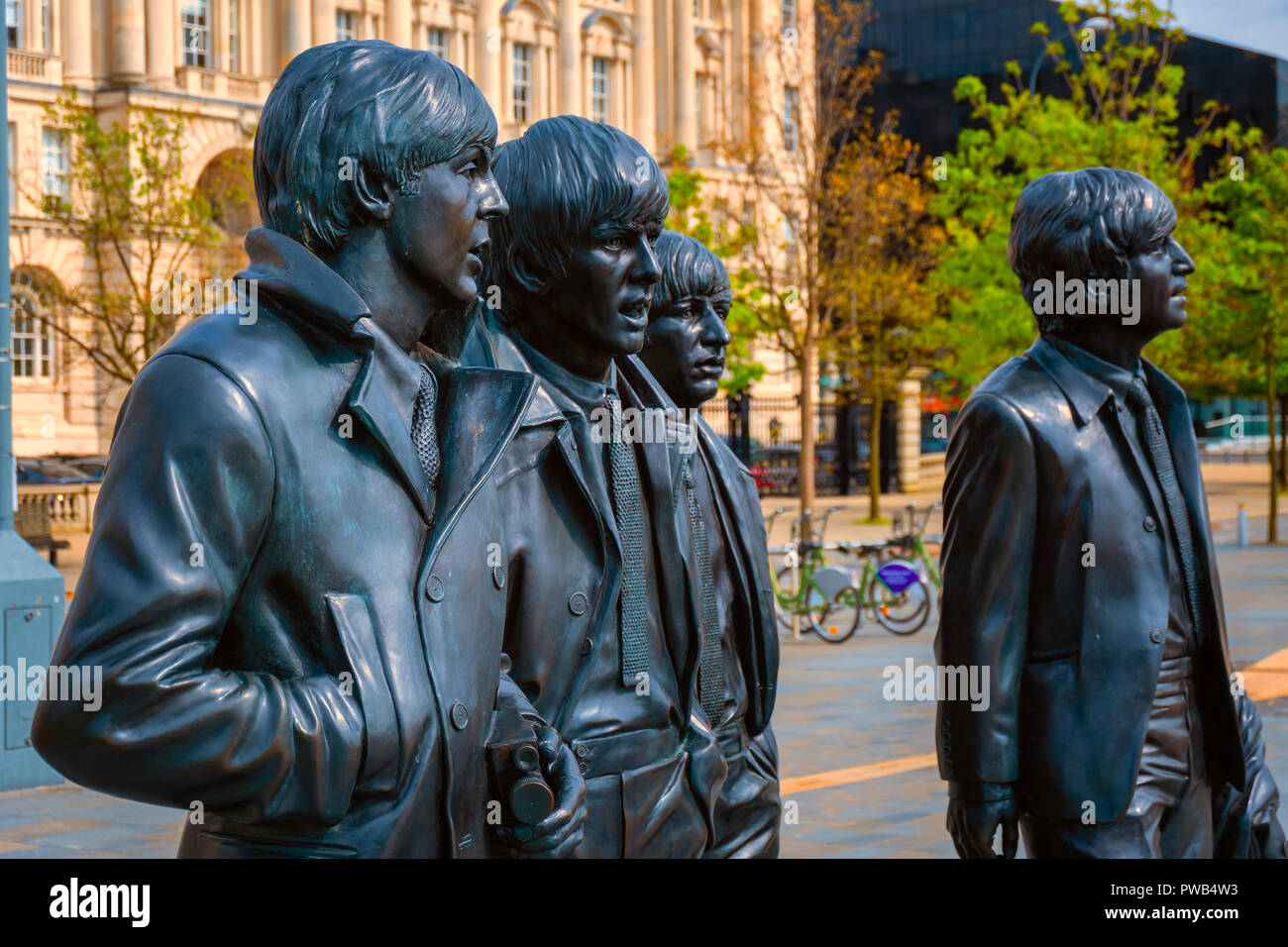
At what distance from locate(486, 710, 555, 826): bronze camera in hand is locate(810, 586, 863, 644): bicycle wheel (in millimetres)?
12973

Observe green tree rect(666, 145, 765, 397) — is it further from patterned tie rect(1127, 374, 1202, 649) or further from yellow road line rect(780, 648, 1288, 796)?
patterned tie rect(1127, 374, 1202, 649)

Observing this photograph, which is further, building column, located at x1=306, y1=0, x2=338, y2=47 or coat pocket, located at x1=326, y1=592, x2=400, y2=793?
building column, located at x1=306, y1=0, x2=338, y2=47

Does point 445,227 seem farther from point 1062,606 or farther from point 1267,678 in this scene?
point 1267,678

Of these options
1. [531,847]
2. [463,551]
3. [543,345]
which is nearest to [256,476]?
[463,551]

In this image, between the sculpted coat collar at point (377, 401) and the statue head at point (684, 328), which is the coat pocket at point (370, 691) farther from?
the statue head at point (684, 328)

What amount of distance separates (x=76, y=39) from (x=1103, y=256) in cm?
4148

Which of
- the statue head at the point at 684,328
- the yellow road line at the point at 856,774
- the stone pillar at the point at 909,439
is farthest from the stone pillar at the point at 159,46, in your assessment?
the statue head at the point at 684,328

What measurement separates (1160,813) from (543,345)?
196 centimetres

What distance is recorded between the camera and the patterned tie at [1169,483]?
4.24 metres

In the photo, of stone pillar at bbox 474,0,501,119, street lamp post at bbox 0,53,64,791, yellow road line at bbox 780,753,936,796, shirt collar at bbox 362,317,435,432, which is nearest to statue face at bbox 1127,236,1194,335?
shirt collar at bbox 362,317,435,432

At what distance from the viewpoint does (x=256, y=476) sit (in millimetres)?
2217

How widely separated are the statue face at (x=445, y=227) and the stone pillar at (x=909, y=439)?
3984cm

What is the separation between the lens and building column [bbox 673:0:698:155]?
58.3m
